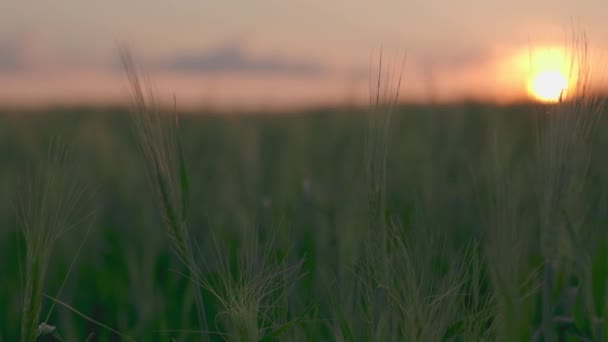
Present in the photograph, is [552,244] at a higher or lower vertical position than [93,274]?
higher

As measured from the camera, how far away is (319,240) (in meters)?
1.12

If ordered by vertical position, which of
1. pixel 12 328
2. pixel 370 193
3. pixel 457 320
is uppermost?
pixel 370 193

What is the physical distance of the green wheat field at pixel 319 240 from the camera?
1.81 ft

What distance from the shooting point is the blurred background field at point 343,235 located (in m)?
0.56

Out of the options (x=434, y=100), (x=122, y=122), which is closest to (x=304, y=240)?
(x=434, y=100)

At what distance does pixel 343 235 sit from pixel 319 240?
0.67ft

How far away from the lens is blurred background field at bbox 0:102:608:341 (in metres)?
0.56

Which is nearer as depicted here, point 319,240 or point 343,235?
point 343,235

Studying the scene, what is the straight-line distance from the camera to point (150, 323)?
96 cm

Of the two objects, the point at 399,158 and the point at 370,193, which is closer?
the point at 370,193

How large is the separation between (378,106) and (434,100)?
144 cm

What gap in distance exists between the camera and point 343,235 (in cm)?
92

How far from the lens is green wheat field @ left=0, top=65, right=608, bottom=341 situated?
1.81 feet

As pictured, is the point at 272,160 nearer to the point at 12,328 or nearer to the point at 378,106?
the point at 12,328
